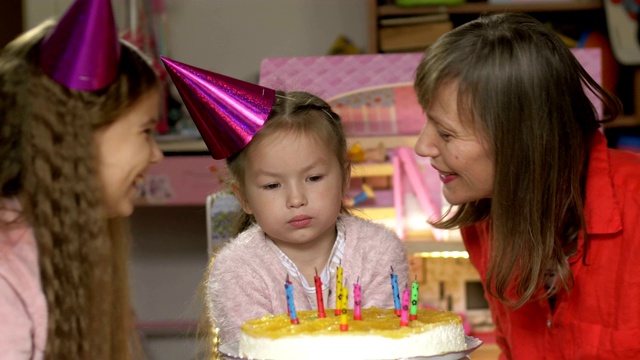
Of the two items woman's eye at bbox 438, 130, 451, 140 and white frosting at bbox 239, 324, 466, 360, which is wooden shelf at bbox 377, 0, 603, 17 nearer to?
woman's eye at bbox 438, 130, 451, 140

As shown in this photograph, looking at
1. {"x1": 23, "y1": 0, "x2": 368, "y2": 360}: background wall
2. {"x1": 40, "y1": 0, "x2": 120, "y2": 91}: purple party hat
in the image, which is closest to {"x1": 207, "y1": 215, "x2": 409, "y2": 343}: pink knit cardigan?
{"x1": 40, "y1": 0, "x2": 120, "y2": 91}: purple party hat

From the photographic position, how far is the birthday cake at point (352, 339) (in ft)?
4.06

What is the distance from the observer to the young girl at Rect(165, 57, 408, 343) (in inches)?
64.8

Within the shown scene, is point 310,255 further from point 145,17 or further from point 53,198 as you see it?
point 145,17

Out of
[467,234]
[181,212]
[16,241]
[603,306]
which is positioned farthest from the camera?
[181,212]

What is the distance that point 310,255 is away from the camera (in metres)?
1.75

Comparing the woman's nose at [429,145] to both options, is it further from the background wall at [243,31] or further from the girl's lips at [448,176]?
the background wall at [243,31]

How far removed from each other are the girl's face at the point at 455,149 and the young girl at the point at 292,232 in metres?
0.17

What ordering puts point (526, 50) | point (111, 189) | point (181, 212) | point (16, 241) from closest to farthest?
1. point (16, 241)
2. point (111, 189)
3. point (526, 50)
4. point (181, 212)

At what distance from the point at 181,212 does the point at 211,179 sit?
79 centimetres

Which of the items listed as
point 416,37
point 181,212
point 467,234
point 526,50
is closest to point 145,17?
point 181,212

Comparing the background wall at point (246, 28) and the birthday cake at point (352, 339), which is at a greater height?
the background wall at point (246, 28)

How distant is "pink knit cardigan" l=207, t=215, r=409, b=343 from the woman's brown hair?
0.19 m

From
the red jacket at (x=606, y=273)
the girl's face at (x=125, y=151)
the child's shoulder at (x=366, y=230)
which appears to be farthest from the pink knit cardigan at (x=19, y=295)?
the red jacket at (x=606, y=273)
